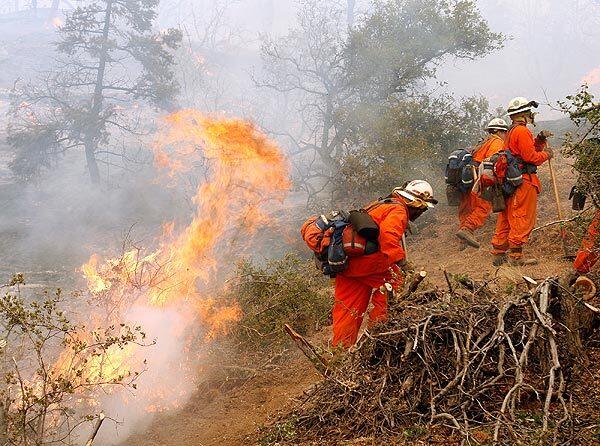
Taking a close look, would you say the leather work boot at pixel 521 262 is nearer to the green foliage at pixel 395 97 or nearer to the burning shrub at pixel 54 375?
the green foliage at pixel 395 97

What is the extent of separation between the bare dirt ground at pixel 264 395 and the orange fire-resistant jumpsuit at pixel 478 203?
0.47 m

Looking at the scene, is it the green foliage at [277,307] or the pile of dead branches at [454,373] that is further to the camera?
the green foliage at [277,307]

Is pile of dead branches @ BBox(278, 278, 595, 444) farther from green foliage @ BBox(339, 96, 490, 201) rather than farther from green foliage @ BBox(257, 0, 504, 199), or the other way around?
green foliage @ BBox(257, 0, 504, 199)

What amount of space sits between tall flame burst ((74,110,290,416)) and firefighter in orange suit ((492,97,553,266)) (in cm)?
420

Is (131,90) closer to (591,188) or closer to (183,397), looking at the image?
(183,397)

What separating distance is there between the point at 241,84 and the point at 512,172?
31726 millimetres

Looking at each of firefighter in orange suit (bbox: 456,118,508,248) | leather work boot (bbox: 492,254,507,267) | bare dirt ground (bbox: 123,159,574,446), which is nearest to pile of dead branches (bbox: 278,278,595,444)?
bare dirt ground (bbox: 123,159,574,446)

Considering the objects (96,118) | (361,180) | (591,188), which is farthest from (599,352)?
(96,118)

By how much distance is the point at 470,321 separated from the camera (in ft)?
11.5

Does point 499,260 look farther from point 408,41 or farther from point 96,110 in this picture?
point 96,110

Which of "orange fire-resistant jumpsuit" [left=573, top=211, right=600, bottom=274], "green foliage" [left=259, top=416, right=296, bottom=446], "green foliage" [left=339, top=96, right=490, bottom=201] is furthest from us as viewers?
"green foliage" [left=339, top=96, right=490, bottom=201]

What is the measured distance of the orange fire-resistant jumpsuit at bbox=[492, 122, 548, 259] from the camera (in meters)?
6.71

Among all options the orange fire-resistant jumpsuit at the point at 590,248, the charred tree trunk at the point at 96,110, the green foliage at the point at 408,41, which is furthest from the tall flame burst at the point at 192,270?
the charred tree trunk at the point at 96,110

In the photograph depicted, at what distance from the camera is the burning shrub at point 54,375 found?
12.7ft
